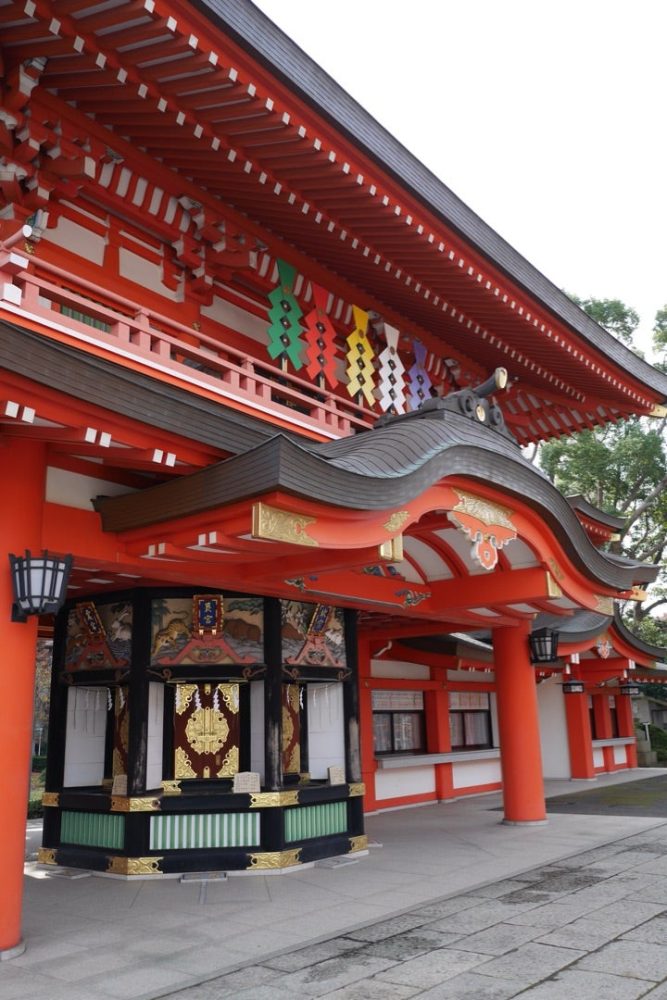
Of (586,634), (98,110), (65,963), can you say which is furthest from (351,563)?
(586,634)

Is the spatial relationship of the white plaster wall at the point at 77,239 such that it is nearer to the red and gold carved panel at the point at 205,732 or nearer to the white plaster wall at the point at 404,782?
the red and gold carved panel at the point at 205,732

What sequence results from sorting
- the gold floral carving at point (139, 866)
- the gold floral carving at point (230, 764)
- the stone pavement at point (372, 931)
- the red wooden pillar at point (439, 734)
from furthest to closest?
1. the red wooden pillar at point (439, 734)
2. the gold floral carving at point (230, 764)
3. the gold floral carving at point (139, 866)
4. the stone pavement at point (372, 931)

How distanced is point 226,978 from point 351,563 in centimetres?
347

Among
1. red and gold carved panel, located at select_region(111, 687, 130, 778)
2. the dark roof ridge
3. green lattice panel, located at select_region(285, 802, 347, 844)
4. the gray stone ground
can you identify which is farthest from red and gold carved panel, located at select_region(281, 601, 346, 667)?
the dark roof ridge

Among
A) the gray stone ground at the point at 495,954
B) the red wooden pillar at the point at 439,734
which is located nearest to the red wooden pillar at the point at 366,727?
the red wooden pillar at the point at 439,734

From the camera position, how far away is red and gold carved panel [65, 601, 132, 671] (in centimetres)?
949

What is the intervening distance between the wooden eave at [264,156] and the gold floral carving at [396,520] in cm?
351

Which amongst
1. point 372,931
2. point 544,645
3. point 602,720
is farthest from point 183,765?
point 602,720

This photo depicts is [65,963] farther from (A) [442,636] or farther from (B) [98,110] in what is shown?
(A) [442,636]

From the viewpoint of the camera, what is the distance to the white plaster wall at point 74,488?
7.19 m

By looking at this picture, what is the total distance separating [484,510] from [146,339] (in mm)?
4129

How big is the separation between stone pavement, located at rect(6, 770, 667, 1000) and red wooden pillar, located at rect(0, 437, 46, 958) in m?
0.53

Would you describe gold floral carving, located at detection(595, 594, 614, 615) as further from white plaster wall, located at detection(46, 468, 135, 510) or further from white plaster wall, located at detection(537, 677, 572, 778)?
white plaster wall, located at detection(537, 677, 572, 778)

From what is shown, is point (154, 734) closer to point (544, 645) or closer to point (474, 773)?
point (544, 645)
